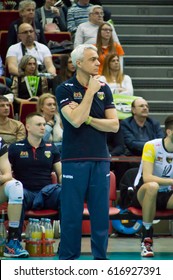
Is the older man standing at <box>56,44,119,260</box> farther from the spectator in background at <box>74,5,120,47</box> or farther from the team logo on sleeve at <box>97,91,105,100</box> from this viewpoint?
the spectator in background at <box>74,5,120,47</box>

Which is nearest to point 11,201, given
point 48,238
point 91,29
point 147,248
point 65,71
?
point 48,238

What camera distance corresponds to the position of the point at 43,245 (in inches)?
364

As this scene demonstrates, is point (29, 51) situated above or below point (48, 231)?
above

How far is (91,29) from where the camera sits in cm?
1295

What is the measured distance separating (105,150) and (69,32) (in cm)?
625

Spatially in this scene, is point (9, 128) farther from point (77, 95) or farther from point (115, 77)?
point (77, 95)

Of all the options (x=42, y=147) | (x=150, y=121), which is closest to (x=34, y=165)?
(x=42, y=147)

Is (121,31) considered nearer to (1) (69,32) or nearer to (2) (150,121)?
(1) (69,32)

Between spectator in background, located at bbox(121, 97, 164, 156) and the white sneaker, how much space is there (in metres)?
2.06

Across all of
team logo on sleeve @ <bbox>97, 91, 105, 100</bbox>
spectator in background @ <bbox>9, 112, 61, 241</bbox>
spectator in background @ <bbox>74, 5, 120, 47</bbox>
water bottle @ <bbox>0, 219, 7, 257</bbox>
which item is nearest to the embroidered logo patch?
team logo on sleeve @ <bbox>97, 91, 105, 100</bbox>

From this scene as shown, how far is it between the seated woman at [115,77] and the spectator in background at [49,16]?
197 cm

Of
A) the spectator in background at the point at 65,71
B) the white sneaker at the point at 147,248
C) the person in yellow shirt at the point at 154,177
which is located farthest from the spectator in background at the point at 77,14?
the white sneaker at the point at 147,248

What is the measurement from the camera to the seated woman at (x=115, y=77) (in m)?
11.8

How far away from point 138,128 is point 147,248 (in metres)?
2.47
